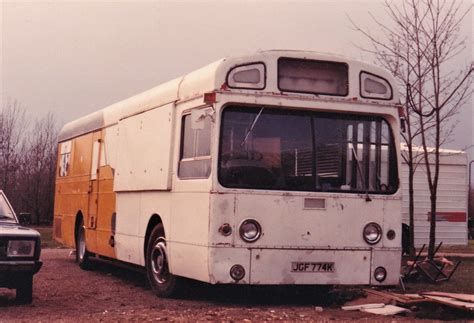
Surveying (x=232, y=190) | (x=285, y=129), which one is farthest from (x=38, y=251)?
(x=285, y=129)

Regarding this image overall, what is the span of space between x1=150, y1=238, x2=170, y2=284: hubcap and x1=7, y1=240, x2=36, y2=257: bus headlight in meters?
1.85

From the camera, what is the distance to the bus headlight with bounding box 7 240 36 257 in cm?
928

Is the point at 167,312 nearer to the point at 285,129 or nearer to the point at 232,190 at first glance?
the point at 232,190

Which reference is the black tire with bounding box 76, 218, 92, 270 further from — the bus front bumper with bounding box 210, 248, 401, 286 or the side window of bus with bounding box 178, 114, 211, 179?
the bus front bumper with bounding box 210, 248, 401, 286

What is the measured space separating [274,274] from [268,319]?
0.75 m

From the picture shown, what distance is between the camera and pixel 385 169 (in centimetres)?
999

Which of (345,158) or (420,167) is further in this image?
(420,167)

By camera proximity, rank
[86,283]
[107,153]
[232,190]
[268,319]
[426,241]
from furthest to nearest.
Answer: [426,241] < [107,153] < [86,283] < [232,190] < [268,319]

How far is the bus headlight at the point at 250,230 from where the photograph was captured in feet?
30.1

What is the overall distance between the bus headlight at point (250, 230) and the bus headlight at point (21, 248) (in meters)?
2.49

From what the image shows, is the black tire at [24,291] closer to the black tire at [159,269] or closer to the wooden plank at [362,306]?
the black tire at [159,269]

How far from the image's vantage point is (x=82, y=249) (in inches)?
608

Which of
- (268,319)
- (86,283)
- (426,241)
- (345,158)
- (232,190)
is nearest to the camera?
(268,319)

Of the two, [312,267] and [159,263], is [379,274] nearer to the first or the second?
[312,267]
